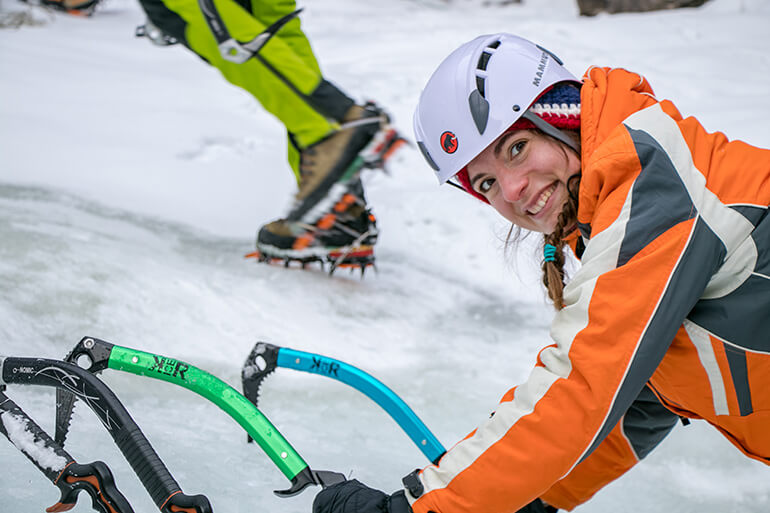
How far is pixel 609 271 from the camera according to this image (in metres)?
1.22

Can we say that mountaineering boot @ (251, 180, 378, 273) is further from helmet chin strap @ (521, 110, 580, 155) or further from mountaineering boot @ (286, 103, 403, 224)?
helmet chin strap @ (521, 110, 580, 155)

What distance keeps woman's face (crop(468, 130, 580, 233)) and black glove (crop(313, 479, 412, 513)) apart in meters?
0.63

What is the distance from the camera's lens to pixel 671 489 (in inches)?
77.2

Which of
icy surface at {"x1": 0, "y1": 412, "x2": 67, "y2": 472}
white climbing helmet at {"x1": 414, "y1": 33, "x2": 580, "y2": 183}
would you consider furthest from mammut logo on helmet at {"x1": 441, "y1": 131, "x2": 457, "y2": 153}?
icy surface at {"x1": 0, "y1": 412, "x2": 67, "y2": 472}

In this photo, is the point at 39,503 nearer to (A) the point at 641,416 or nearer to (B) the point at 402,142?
(A) the point at 641,416

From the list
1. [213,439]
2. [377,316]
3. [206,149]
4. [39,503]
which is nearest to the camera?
[39,503]

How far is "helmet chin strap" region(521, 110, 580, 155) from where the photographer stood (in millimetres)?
1510

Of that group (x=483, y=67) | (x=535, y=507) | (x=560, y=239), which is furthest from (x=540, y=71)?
(x=535, y=507)

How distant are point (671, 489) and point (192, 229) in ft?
7.66

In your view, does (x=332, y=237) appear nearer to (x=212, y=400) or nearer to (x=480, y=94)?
(x=212, y=400)

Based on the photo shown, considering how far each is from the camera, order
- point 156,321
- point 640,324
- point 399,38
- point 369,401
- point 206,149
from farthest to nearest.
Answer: point 399,38 → point 206,149 → point 156,321 → point 369,401 → point 640,324

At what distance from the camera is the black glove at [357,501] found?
1.38 metres

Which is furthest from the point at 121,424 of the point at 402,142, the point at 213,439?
the point at 402,142

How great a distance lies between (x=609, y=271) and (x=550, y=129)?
42 centimetres
